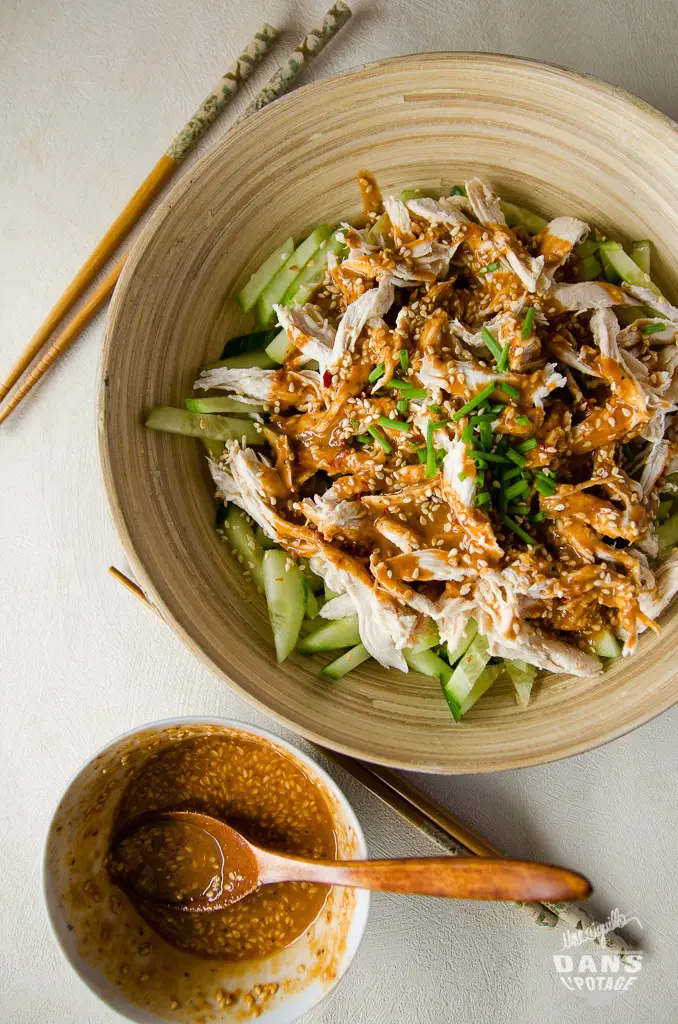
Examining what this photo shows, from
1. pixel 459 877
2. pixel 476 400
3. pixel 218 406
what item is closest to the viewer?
pixel 459 877

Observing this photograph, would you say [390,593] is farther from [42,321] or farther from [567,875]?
[42,321]

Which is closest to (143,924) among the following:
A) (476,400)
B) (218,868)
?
(218,868)

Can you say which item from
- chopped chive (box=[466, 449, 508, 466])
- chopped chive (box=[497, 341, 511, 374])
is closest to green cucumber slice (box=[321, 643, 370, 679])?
chopped chive (box=[466, 449, 508, 466])

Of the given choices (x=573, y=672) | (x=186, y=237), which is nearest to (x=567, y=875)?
(x=573, y=672)

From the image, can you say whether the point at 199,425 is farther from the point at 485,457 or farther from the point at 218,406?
the point at 485,457

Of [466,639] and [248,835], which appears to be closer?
[466,639]

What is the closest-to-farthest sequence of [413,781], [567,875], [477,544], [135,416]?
[567,875], [477,544], [135,416], [413,781]
